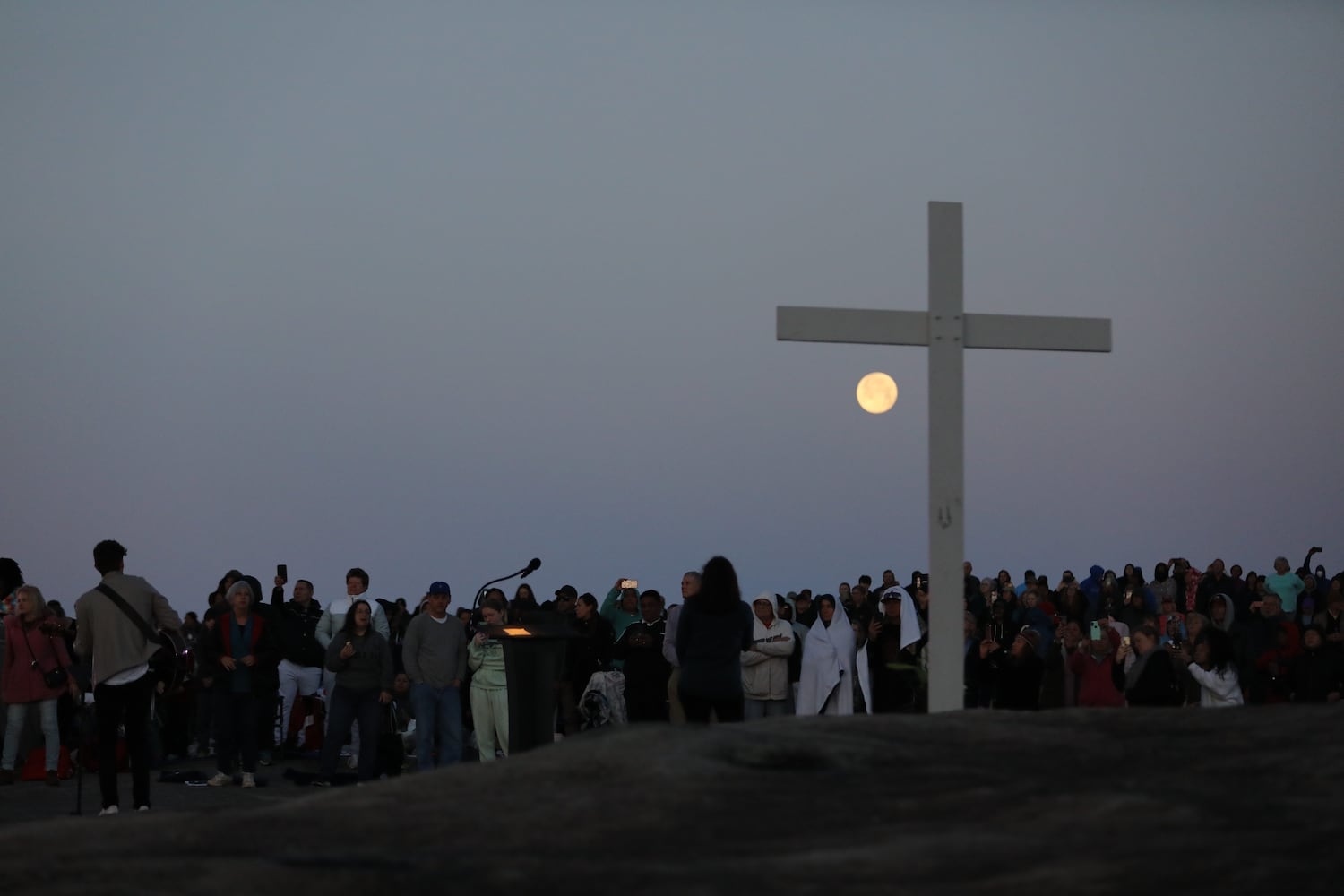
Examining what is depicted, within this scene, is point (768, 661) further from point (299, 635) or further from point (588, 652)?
point (299, 635)

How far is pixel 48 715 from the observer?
1452 centimetres

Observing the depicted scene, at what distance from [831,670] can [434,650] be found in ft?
13.0

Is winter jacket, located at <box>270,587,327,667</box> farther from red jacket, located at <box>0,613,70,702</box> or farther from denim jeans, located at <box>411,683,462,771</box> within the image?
denim jeans, located at <box>411,683,462,771</box>

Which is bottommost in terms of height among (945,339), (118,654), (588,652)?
(588,652)

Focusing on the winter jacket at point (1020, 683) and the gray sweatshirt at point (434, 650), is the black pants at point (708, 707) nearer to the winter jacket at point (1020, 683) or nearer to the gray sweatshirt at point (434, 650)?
the winter jacket at point (1020, 683)

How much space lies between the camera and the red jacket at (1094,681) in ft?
46.0

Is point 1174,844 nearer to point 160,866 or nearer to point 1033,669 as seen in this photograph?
point 160,866

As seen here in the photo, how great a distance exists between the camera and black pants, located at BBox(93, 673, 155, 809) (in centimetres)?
1076

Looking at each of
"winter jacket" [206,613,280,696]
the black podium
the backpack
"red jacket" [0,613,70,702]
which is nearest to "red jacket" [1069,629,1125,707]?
the backpack

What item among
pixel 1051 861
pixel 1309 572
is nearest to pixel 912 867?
pixel 1051 861

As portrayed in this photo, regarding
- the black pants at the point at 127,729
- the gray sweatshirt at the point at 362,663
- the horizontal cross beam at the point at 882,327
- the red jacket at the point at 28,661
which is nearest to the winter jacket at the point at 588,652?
the gray sweatshirt at the point at 362,663

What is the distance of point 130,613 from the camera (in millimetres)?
10688

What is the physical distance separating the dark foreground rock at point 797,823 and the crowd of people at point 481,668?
560 cm

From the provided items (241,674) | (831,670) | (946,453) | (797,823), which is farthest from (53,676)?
(797,823)
